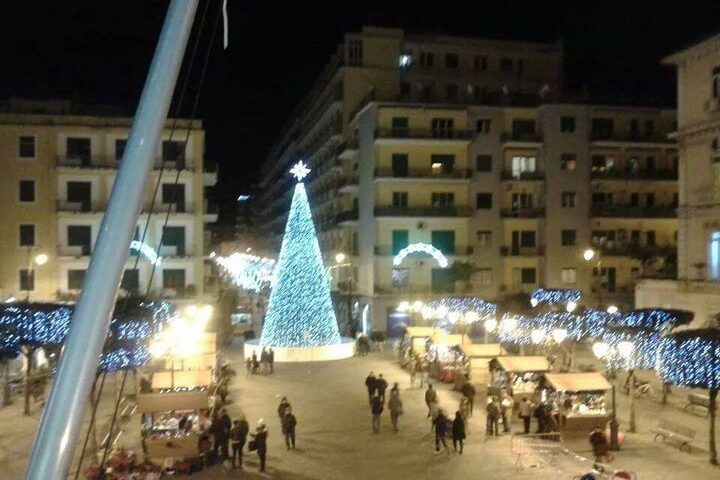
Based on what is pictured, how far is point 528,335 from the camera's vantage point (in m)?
26.8

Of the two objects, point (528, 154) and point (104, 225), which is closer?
point (104, 225)

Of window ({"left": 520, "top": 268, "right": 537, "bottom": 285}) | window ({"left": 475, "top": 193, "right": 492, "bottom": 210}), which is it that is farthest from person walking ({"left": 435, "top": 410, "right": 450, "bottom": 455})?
window ({"left": 520, "top": 268, "right": 537, "bottom": 285})

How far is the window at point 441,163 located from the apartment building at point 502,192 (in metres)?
0.06

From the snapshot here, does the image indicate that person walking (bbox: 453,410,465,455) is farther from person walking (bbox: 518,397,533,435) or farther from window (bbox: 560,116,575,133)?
window (bbox: 560,116,575,133)

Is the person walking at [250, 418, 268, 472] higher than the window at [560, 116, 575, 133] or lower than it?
lower

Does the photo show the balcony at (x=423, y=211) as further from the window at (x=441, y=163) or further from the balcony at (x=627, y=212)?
the balcony at (x=627, y=212)

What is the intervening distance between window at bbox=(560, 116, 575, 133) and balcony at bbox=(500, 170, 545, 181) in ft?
9.92

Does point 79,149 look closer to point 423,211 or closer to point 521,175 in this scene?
point 423,211

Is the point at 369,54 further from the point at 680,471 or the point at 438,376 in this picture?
the point at 680,471

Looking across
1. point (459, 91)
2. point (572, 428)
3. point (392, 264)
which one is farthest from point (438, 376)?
point (459, 91)

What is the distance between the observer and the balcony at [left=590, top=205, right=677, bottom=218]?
49.2m

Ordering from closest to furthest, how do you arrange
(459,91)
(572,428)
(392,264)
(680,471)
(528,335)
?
(680,471), (572,428), (528,335), (392,264), (459,91)

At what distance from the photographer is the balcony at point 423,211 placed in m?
47.2

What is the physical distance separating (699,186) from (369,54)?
2786cm
